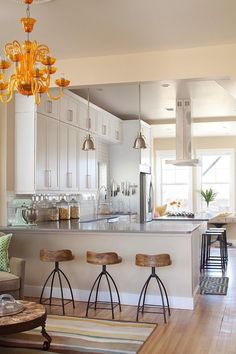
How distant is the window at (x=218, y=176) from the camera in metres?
11.8

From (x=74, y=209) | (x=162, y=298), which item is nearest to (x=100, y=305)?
(x=162, y=298)

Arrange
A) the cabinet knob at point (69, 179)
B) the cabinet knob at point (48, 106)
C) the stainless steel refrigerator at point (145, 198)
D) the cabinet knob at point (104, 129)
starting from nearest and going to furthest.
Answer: the cabinet knob at point (48, 106), the cabinet knob at point (69, 179), the cabinet knob at point (104, 129), the stainless steel refrigerator at point (145, 198)

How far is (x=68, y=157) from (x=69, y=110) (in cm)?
73

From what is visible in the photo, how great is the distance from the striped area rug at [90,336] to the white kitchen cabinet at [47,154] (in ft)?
7.17

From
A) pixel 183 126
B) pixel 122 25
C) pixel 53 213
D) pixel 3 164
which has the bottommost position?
pixel 53 213

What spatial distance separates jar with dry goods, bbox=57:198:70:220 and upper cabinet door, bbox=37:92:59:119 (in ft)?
A: 4.87

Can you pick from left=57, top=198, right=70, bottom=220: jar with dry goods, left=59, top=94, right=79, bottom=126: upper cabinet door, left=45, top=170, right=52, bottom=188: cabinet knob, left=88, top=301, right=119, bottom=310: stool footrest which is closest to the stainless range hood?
left=59, top=94, right=79, bottom=126: upper cabinet door

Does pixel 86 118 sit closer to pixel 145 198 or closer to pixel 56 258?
pixel 145 198

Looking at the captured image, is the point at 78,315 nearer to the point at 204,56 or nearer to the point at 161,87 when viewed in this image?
the point at 204,56

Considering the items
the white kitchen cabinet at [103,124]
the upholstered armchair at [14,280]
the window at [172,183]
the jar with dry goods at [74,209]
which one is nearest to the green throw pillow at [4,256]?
the upholstered armchair at [14,280]

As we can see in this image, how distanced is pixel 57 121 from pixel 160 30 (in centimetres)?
256

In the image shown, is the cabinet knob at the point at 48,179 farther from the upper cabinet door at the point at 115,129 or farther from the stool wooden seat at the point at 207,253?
the stool wooden seat at the point at 207,253

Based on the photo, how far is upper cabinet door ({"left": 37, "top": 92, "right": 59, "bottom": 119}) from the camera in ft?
20.6

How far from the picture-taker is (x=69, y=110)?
715 centimetres
